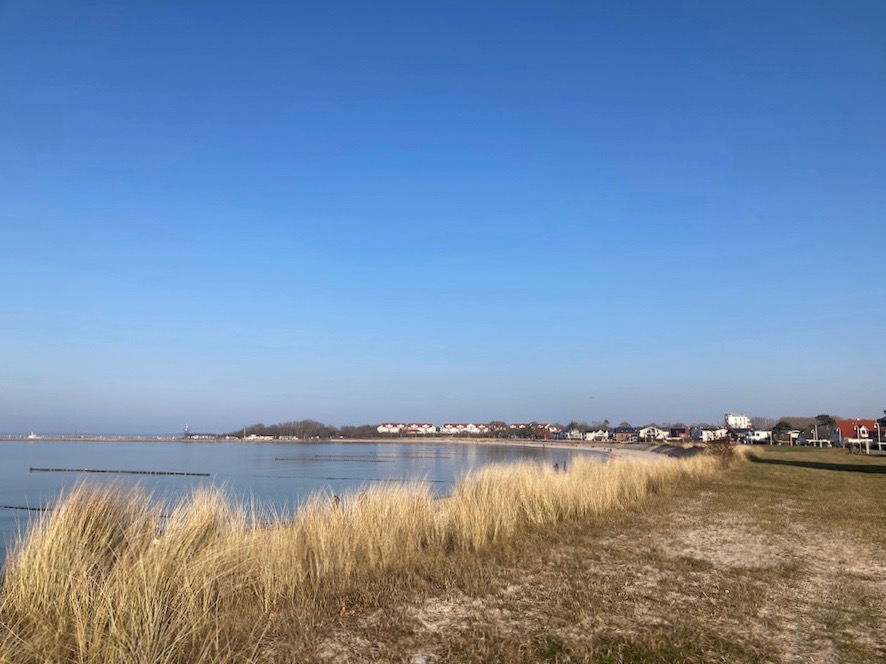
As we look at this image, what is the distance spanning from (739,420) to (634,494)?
149597 millimetres

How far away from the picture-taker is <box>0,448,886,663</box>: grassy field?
13.4ft

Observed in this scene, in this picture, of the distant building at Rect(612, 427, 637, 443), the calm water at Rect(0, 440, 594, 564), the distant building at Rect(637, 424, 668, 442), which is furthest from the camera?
the distant building at Rect(612, 427, 637, 443)

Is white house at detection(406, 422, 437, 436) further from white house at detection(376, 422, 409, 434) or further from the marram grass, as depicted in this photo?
the marram grass

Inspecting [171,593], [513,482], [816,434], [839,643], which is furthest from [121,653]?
[816,434]

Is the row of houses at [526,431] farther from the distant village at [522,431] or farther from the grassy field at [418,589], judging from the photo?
the grassy field at [418,589]

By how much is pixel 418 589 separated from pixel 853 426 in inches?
2988

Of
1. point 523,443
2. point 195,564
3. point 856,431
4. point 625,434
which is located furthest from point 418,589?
point 625,434

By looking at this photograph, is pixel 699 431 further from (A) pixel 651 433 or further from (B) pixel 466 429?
(B) pixel 466 429

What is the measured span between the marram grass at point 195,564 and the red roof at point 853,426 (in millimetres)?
71521

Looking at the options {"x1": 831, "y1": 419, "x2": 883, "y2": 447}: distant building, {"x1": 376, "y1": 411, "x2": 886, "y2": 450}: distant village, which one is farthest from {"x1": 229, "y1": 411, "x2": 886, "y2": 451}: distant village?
{"x1": 831, "y1": 419, "x2": 883, "y2": 447}: distant building

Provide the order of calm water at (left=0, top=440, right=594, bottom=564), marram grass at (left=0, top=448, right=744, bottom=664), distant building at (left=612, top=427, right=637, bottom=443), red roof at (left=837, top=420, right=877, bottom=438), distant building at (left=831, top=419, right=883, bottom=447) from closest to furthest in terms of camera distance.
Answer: marram grass at (left=0, top=448, right=744, bottom=664), calm water at (left=0, top=440, right=594, bottom=564), distant building at (left=831, top=419, right=883, bottom=447), red roof at (left=837, top=420, right=877, bottom=438), distant building at (left=612, top=427, right=637, bottom=443)

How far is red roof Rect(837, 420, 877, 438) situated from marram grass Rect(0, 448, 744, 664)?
235 ft

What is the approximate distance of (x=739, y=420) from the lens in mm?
146125

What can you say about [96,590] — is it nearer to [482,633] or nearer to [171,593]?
[171,593]
